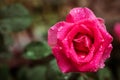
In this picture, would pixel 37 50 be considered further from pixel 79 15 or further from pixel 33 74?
pixel 79 15

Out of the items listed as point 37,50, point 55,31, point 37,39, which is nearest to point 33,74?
point 37,50

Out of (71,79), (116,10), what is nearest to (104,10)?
(116,10)

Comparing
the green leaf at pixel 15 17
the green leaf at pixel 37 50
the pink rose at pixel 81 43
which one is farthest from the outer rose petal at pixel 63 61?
the green leaf at pixel 15 17

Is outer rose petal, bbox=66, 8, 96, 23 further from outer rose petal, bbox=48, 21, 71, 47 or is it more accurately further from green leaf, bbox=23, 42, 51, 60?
green leaf, bbox=23, 42, 51, 60

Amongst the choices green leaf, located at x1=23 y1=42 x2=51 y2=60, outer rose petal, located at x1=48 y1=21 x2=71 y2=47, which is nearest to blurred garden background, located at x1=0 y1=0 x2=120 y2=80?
green leaf, located at x1=23 y1=42 x2=51 y2=60

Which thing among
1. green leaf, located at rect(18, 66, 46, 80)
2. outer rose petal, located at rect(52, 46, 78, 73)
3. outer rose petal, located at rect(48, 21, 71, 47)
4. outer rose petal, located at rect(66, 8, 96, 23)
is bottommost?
green leaf, located at rect(18, 66, 46, 80)

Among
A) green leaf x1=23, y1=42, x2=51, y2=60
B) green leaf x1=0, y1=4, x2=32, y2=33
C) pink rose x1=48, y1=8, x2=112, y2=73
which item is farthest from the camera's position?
green leaf x1=0, y1=4, x2=32, y2=33

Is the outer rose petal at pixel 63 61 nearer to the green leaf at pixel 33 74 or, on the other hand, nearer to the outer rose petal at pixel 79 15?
the outer rose petal at pixel 79 15
